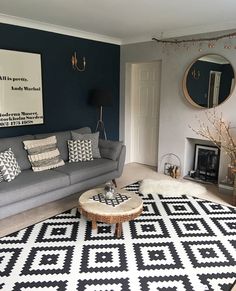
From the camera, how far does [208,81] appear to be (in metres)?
4.37

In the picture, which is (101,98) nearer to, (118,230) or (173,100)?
(173,100)

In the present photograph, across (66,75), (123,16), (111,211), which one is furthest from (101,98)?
(111,211)

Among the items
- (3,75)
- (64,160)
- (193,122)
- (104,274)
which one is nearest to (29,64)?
(3,75)

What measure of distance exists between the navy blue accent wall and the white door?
1.42 feet

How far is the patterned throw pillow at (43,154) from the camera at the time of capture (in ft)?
11.9

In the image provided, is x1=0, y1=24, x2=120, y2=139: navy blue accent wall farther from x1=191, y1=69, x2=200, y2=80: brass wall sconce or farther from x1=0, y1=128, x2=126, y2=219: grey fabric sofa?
x1=191, y1=69, x2=200, y2=80: brass wall sconce

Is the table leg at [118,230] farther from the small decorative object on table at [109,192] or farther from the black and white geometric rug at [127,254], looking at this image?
the small decorative object on table at [109,192]

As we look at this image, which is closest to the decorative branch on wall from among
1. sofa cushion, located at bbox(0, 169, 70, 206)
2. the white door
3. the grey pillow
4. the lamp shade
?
the white door

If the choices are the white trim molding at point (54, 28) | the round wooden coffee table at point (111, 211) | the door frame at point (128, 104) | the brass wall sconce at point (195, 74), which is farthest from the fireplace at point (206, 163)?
the white trim molding at point (54, 28)

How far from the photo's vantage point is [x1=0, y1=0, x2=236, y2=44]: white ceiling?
3100 mm

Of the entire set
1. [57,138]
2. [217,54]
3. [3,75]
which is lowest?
[57,138]

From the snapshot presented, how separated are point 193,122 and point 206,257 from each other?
8.28ft

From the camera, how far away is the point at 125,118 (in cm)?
557

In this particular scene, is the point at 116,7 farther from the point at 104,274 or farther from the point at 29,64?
the point at 104,274
